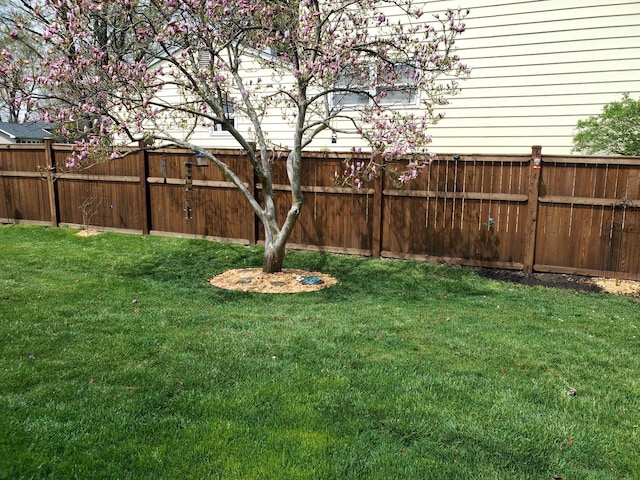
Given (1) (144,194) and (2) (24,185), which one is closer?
(1) (144,194)

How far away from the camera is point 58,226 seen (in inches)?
416

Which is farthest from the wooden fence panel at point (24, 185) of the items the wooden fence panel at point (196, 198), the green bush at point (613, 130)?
the green bush at point (613, 130)

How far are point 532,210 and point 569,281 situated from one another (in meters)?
1.11

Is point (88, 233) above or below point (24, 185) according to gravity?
below

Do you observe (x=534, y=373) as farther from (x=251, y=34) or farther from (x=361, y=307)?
(x=251, y=34)

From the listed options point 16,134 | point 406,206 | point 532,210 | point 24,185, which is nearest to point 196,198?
point 406,206

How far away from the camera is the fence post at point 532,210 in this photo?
7102 mm

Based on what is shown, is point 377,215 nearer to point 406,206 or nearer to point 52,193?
point 406,206

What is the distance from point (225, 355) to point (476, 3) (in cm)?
744

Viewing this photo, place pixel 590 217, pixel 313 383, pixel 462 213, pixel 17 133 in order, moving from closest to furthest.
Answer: pixel 313 383 → pixel 590 217 → pixel 462 213 → pixel 17 133

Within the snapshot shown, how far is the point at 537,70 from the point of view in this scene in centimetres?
830

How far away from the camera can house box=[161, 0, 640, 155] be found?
7.80 m

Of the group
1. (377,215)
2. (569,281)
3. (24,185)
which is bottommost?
(569,281)

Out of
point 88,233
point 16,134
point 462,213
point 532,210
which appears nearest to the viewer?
point 532,210
